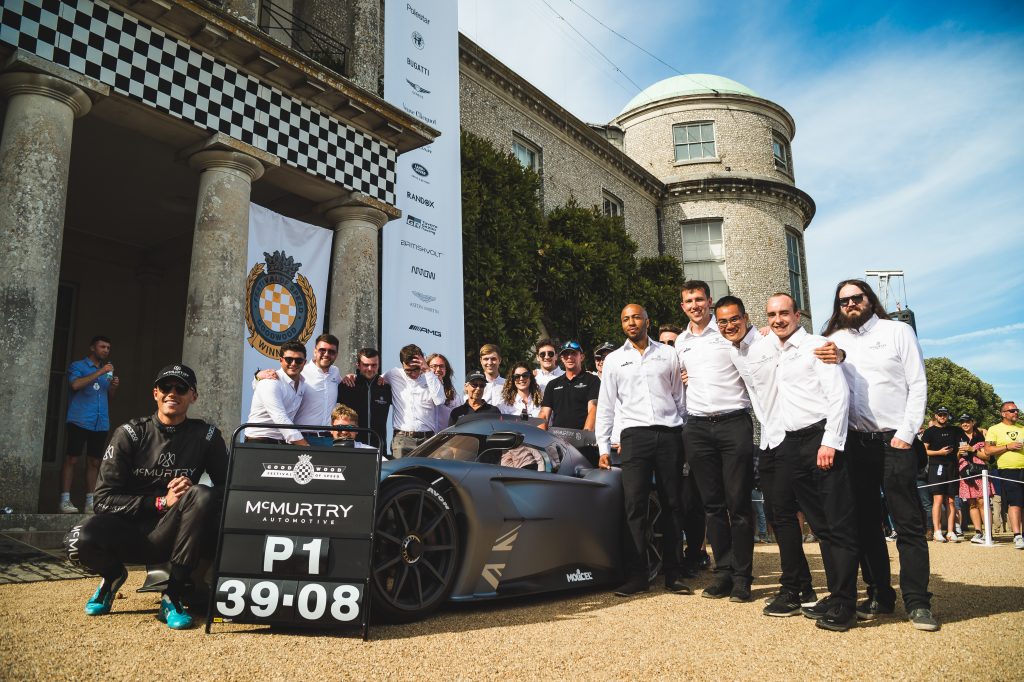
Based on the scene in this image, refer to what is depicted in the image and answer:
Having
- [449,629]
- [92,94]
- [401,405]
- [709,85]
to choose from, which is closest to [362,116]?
[92,94]

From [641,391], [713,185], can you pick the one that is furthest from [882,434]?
[713,185]

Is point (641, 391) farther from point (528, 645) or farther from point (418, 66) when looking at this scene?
point (418, 66)

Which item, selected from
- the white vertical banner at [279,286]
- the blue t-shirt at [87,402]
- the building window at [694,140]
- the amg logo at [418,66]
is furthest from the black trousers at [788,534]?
the building window at [694,140]

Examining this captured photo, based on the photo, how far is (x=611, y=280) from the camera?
17.2 metres

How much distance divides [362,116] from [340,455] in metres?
7.22

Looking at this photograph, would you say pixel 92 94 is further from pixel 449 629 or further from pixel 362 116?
pixel 449 629

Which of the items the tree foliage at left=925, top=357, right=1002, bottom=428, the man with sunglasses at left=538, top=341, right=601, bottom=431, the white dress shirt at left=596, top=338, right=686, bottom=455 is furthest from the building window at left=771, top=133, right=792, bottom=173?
the tree foliage at left=925, top=357, right=1002, bottom=428

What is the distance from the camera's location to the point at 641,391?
17.1 ft

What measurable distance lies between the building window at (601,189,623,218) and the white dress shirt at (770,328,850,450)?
16844 mm

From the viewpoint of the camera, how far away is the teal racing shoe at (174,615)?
11.5ft

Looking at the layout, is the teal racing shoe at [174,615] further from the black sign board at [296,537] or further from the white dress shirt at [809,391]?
the white dress shirt at [809,391]

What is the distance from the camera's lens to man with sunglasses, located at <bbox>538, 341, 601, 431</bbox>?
7016mm

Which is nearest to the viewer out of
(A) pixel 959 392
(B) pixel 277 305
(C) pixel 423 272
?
(B) pixel 277 305

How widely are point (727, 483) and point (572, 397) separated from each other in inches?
98.6
